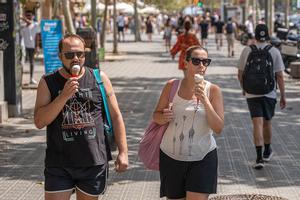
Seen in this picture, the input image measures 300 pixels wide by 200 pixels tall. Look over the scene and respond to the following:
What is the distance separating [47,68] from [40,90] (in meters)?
11.7

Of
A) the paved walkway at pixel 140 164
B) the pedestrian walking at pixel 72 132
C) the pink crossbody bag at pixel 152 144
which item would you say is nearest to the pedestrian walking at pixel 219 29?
the paved walkway at pixel 140 164

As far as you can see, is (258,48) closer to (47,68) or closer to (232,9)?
(47,68)

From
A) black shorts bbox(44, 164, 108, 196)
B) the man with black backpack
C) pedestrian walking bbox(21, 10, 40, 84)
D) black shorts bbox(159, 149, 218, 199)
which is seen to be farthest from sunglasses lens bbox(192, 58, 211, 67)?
pedestrian walking bbox(21, 10, 40, 84)

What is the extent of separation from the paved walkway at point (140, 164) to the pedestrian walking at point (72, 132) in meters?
2.82

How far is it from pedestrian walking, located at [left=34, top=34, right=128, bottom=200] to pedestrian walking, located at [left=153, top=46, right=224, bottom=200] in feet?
1.51

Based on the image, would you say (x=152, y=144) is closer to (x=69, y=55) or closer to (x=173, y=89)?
(x=173, y=89)

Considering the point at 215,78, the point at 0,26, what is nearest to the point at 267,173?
the point at 0,26

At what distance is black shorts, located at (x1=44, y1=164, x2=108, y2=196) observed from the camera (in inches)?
179

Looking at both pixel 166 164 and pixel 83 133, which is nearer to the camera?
pixel 83 133

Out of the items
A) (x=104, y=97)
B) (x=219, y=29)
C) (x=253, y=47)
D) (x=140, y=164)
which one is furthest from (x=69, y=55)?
(x=219, y=29)

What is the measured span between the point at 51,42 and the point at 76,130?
12124 mm

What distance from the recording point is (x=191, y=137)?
193 inches

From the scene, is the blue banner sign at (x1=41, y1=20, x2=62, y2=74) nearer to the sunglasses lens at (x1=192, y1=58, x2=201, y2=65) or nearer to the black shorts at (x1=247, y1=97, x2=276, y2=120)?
the black shorts at (x1=247, y1=97, x2=276, y2=120)

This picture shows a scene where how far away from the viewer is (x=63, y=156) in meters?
4.55
